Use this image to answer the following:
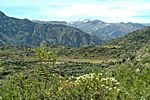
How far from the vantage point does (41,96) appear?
Answer: 45.6 meters

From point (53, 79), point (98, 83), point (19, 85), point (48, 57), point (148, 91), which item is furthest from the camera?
point (19, 85)

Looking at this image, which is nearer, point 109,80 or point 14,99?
point 109,80

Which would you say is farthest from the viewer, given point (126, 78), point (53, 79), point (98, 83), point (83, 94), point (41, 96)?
point (126, 78)

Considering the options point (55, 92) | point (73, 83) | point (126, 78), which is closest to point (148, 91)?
point (55, 92)

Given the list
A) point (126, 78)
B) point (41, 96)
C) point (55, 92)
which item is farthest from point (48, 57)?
point (126, 78)

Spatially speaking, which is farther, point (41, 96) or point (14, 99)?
point (14, 99)

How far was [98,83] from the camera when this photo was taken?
23469mm

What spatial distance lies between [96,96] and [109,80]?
1.33 m

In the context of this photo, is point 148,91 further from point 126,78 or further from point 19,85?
point 126,78

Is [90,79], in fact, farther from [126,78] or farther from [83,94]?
[126,78]

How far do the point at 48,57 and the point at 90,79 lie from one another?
14.6 meters

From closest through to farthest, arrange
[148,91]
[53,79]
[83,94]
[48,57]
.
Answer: [83,94] → [48,57] → [148,91] → [53,79]

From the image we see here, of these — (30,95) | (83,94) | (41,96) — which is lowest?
(30,95)

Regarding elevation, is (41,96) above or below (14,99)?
above
